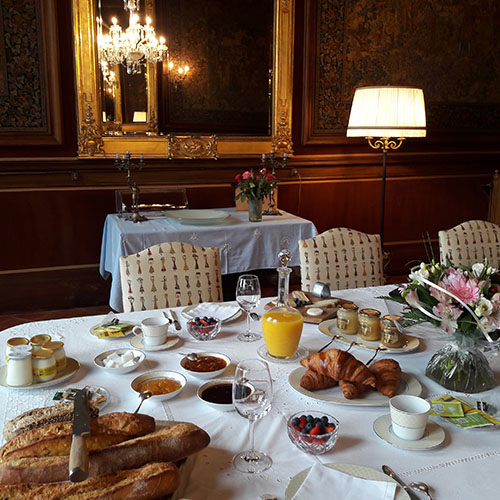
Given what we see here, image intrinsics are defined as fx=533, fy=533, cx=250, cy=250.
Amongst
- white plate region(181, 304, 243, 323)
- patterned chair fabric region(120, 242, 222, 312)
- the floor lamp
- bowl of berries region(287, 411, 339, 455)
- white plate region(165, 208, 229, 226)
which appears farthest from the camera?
white plate region(165, 208, 229, 226)

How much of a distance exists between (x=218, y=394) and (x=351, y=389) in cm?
31

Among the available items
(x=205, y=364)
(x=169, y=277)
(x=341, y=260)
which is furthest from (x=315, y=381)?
(x=341, y=260)

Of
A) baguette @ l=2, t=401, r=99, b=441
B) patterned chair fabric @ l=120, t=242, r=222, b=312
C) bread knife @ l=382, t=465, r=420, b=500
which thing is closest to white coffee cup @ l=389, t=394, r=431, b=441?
bread knife @ l=382, t=465, r=420, b=500

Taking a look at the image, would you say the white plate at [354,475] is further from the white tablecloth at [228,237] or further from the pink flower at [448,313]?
the white tablecloth at [228,237]

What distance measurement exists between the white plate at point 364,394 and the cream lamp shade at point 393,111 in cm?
211

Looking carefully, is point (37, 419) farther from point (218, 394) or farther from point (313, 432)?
point (313, 432)

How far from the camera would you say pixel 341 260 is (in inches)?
96.2

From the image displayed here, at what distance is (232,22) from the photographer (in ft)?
14.1

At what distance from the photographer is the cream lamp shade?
3.12 m

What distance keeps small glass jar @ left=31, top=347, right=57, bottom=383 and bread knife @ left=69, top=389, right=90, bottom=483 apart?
31cm

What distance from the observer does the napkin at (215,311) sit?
1.82 m

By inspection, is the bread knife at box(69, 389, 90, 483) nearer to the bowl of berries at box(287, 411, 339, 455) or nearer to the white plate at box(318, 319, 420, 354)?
the bowl of berries at box(287, 411, 339, 455)

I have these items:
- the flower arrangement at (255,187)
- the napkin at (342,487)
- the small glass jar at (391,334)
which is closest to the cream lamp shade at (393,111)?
the flower arrangement at (255,187)

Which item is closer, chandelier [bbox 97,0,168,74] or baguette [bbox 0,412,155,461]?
baguette [bbox 0,412,155,461]
